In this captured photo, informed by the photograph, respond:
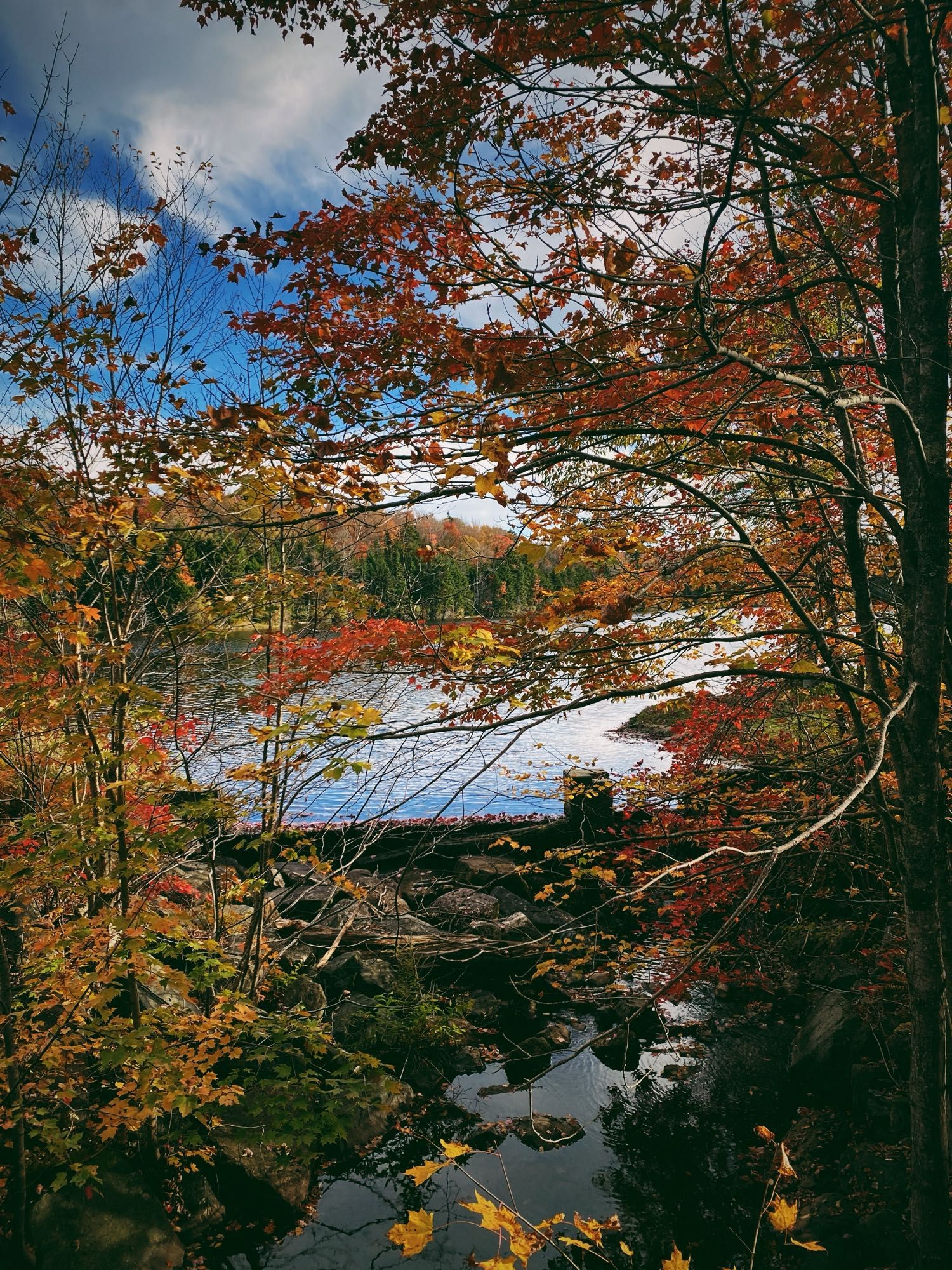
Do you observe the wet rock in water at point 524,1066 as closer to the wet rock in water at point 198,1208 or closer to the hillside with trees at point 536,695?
the hillside with trees at point 536,695

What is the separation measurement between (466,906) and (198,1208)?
201 inches

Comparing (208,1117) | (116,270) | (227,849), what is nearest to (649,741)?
(227,849)

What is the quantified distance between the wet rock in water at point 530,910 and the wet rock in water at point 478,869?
487 millimetres

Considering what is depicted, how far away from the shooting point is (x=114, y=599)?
521 centimetres

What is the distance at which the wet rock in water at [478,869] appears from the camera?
39.0ft

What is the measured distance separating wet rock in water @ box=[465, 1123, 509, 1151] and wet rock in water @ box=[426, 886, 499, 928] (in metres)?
2.95

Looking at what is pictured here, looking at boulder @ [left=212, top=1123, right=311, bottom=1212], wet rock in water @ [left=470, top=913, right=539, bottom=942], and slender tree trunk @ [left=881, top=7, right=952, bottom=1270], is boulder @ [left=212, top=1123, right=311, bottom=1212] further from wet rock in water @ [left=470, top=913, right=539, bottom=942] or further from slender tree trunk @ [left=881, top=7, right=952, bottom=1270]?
slender tree trunk @ [left=881, top=7, right=952, bottom=1270]

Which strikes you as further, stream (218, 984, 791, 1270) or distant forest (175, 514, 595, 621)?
stream (218, 984, 791, 1270)

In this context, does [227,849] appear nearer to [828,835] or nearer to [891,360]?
[828,835]

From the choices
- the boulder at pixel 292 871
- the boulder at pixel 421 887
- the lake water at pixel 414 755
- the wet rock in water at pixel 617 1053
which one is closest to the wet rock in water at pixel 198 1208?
the lake water at pixel 414 755

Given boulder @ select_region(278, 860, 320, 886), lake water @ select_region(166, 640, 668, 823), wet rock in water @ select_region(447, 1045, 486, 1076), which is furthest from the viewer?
boulder @ select_region(278, 860, 320, 886)

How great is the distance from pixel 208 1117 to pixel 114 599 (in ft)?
14.2

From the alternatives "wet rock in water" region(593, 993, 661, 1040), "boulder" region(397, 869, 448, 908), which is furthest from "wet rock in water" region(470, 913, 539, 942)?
"wet rock in water" region(593, 993, 661, 1040)

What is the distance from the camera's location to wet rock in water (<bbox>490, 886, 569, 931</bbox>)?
10.4 meters
